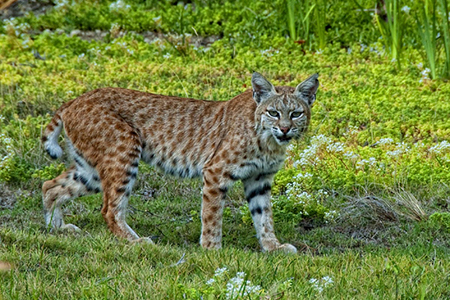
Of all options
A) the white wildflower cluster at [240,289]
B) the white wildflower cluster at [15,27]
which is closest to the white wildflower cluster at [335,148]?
the white wildflower cluster at [240,289]

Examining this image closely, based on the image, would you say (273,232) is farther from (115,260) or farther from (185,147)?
(115,260)

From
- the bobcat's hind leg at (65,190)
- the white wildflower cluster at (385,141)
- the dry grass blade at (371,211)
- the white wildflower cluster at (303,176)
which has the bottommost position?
the dry grass blade at (371,211)

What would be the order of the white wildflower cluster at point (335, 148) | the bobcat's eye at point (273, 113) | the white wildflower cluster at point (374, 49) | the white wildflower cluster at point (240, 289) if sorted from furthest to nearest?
1. the white wildflower cluster at point (374, 49)
2. the white wildflower cluster at point (335, 148)
3. the bobcat's eye at point (273, 113)
4. the white wildflower cluster at point (240, 289)

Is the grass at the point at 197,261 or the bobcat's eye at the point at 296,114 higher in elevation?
the bobcat's eye at the point at 296,114

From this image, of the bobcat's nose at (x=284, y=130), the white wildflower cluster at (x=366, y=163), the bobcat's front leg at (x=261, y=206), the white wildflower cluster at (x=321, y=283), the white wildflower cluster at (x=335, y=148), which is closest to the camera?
the white wildflower cluster at (x=321, y=283)

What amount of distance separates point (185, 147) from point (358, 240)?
171 cm

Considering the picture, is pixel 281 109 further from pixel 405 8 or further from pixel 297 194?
pixel 405 8

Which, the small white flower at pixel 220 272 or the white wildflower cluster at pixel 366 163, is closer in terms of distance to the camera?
the small white flower at pixel 220 272

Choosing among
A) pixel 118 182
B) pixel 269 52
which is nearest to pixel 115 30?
pixel 269 52

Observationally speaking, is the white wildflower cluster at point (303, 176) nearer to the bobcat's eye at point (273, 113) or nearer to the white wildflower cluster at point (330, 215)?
the white wildflower cluster at point (330, 215)

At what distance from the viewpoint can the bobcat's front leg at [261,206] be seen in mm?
6012

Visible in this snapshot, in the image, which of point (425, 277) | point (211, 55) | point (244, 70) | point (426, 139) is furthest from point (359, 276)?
point (211, 55)

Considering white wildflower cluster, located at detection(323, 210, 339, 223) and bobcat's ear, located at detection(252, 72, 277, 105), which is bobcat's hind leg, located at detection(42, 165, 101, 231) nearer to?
bobcat's ear, located at detection(252, 72, 277, 105)

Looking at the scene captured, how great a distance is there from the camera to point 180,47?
10.2 meters
